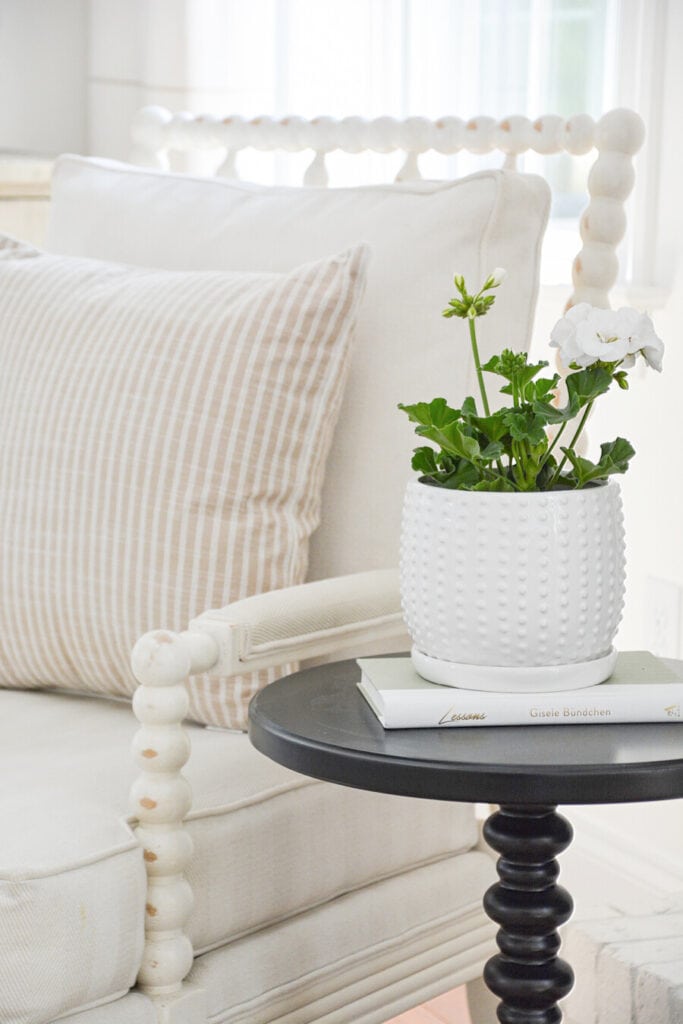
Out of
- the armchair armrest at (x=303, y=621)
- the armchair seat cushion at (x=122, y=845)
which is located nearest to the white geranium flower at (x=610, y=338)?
the armchair armrest at (x=303, y=621)

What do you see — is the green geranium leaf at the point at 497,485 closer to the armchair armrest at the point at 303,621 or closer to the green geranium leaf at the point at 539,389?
the green geranium leaf at the point at 539,389

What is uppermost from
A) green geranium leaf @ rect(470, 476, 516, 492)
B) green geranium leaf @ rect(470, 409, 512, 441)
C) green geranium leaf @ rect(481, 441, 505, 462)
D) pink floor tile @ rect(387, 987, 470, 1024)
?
green geranium leaf @ rect(470, 409, 512, 441)

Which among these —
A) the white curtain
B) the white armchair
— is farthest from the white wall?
the white armchair

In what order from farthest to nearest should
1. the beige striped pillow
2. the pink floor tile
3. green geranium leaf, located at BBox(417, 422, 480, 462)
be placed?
the pink floor tile < the beige striped pillow < green geranium leaf, located at BBox(417, 422, 480, 462)

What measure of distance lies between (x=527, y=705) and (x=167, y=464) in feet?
1.61

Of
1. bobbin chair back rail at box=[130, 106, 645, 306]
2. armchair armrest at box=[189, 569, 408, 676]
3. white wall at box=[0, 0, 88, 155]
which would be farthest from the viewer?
white wall at box=[0, 0, 88, 155]

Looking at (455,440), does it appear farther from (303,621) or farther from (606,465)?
(303,621)

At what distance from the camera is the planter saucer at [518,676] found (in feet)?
3.11

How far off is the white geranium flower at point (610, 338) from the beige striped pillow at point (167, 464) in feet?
1.27

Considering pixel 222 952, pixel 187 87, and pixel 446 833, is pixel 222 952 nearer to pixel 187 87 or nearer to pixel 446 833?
pixel 446 833

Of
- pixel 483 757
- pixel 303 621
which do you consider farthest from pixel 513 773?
pixel 303 621

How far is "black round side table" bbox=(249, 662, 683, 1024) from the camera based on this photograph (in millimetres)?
858

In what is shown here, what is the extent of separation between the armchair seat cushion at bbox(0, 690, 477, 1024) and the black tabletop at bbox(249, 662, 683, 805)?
0.16 meters

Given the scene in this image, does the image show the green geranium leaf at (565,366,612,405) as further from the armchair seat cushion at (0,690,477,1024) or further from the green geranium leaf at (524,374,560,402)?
the armchair seat cushion at (0,690,477,1024)
